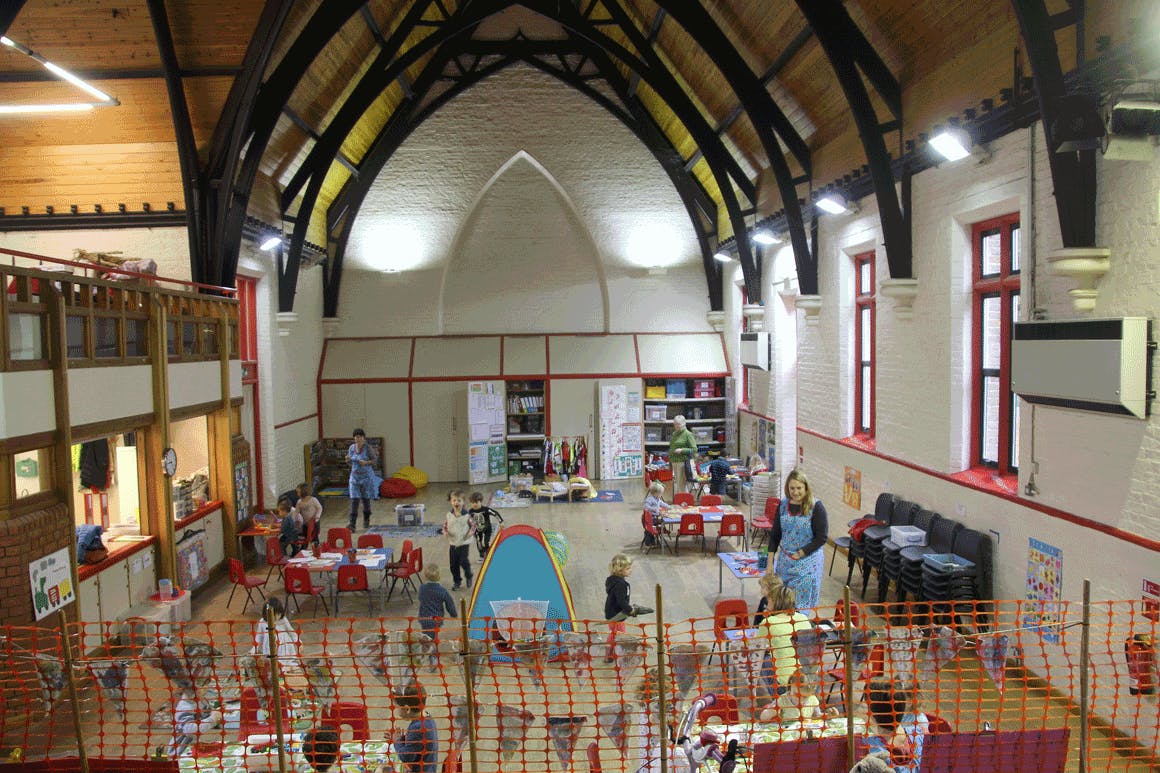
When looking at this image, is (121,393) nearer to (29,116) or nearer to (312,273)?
(29,116)

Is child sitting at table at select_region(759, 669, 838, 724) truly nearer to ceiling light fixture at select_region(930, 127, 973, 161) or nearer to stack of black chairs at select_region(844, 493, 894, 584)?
stack of black chairs at select_region(844, 493, 894, 584)

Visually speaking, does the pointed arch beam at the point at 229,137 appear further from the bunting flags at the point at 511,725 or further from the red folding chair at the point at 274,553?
the bunting flags at the point at 511,725

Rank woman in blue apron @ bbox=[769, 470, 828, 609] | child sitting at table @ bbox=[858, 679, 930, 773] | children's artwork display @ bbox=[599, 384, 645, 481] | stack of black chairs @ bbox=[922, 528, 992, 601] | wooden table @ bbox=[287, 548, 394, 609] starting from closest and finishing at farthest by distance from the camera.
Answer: child sitting at table @ bbox=[858, 679, 930, 773]
woman in blue apron @ bbox=[769, 470, 828, 609]
stack of black chairs @ bbox=[922, 528, 992, 601]
wooden table @ bbox=[287, 548, 394, 609]
children's artwork display @ bbox=[599, 384, 645, 481]

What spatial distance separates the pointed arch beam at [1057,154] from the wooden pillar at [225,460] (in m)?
9.26

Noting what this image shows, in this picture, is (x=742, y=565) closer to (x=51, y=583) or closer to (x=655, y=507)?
(x=655, y=507)

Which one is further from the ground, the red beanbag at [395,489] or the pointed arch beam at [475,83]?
the pointed arch beam at [475,83]

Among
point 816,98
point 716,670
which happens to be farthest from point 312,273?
point 716,670

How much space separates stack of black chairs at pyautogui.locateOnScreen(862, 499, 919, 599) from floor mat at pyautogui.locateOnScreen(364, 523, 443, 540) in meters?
6.57

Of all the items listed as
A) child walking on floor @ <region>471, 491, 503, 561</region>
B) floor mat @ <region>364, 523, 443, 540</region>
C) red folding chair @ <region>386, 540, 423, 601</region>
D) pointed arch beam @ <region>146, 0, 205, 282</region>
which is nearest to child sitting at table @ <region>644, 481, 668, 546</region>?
child walking on floor @ <region>471, 491, 503, 561</region>

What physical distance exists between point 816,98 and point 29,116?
970 cm

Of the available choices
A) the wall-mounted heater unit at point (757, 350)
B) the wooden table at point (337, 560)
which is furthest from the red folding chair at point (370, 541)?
the wall-mounted heater unit at point (757, 350)

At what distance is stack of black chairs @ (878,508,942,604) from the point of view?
26.3ft

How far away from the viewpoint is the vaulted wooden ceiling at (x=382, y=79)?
8.21 meters

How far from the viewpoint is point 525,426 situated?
17.2 m
